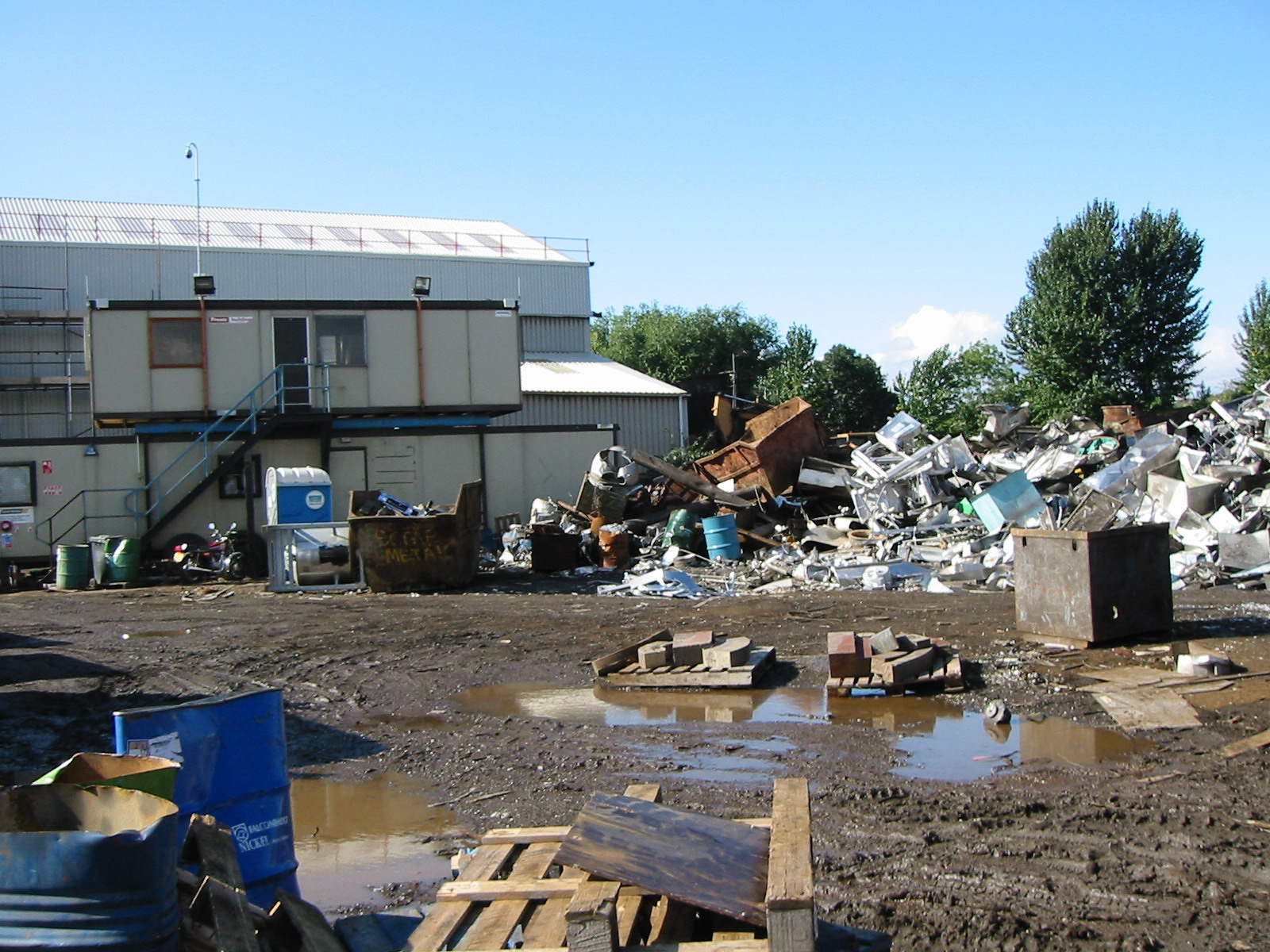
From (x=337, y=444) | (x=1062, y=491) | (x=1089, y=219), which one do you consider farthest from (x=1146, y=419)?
(x=337, y=444)

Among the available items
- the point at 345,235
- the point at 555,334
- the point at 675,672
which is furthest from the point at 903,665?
the point at 345,235

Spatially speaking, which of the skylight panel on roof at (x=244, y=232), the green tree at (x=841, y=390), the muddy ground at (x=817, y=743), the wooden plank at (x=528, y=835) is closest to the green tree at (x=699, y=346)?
the green tree at (x=841, y=390)

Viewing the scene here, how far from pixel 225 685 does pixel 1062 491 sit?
14.9 meters

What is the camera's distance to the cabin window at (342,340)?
72.8 feet

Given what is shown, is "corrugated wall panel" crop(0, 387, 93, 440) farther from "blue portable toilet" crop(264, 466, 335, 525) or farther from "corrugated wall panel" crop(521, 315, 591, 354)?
"blue portable toilet" crop(264, 466, 335, 525)

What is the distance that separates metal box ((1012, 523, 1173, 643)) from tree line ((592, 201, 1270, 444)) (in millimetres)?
23034

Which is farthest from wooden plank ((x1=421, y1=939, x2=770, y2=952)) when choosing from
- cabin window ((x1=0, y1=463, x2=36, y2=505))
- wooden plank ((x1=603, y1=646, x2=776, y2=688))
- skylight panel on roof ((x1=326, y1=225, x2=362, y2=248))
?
skylight panel on roof ((x1=326, y1=225, x2=362, y2=248))

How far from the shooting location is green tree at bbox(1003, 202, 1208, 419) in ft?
117

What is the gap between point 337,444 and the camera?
73.2ft

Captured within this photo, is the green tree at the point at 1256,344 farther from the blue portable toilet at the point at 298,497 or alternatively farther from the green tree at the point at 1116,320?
the blue portable toilet at the point at 298,497

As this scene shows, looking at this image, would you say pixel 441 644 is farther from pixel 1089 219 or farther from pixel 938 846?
pixel 1089 219

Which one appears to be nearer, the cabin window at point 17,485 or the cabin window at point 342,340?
the cabin window at point 17,485

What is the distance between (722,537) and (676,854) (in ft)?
48.3

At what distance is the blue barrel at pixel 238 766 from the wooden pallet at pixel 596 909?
0.86 meters
